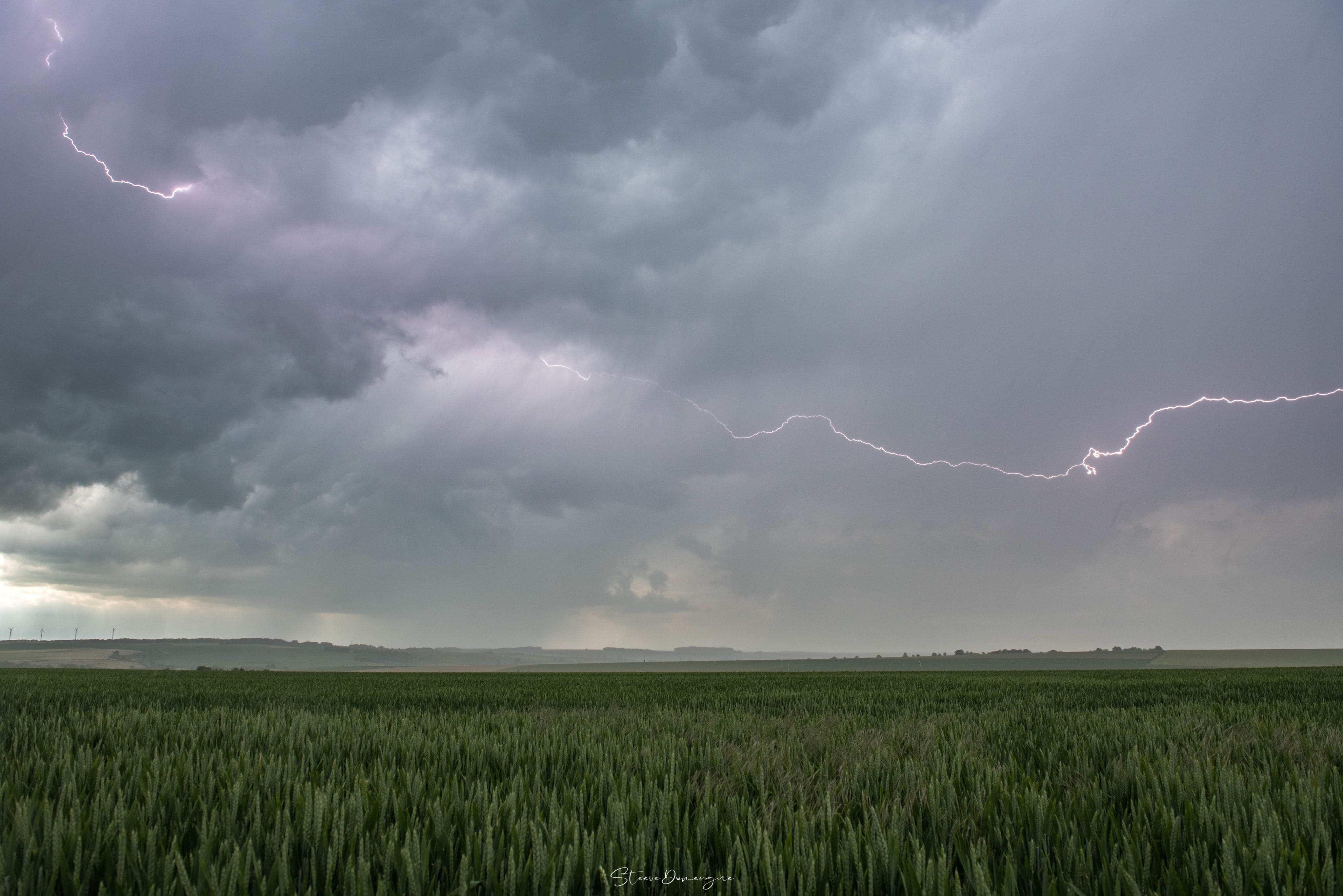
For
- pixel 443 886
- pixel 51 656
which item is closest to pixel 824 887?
pixel 443 886

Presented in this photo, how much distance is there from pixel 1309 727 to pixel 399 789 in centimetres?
782

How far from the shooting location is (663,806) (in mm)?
2729

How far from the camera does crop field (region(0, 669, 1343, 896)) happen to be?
214cm

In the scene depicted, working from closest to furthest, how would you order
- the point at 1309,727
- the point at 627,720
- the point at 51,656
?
the point at 1309,727, the point at 627,720, the point at 51,656

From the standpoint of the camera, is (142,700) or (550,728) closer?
(550,728)

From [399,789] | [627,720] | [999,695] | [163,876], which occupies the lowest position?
[999,695]

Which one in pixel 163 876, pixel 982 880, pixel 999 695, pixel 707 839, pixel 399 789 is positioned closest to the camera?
pixel 982 880

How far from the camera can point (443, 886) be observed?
2.21m

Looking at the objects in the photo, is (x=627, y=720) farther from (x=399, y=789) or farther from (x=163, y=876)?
(x=163, y=876)

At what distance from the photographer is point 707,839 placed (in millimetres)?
2637

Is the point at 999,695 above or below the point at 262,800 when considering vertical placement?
below

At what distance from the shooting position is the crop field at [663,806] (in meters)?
2.14

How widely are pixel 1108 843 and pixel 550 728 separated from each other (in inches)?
183

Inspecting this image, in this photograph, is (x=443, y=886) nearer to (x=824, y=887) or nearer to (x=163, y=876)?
(x=163, y=876)
